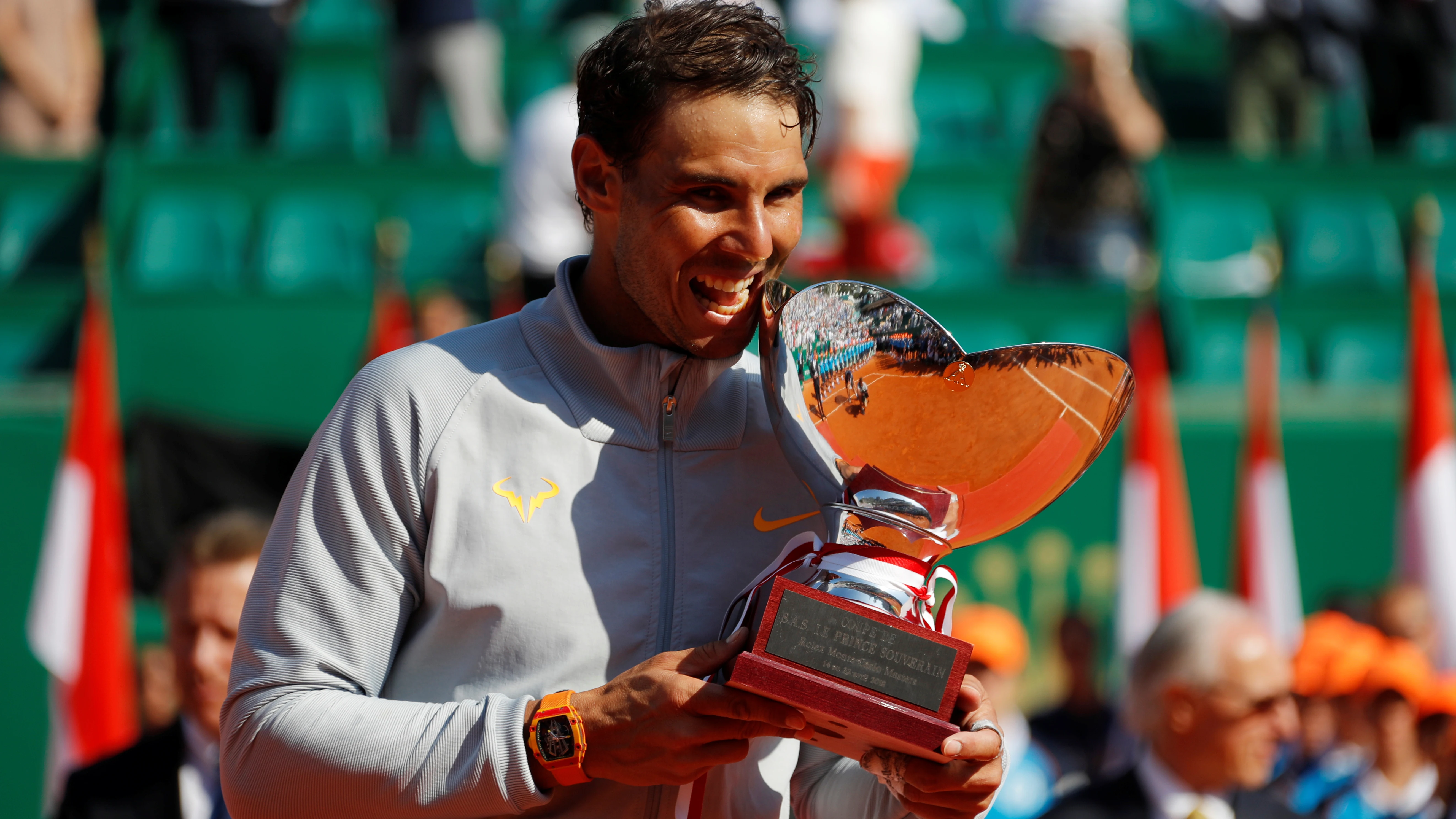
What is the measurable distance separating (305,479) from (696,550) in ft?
1.22

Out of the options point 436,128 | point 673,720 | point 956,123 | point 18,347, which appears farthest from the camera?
point 956,123

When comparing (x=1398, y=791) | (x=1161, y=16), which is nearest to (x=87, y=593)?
(x=1398, y=791)

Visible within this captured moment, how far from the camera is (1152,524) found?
15.1 feet

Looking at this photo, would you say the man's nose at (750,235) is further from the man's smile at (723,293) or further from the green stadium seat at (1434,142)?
the green stadium seat at (1434,142)

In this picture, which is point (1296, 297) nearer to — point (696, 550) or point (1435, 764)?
point (1435, 764)

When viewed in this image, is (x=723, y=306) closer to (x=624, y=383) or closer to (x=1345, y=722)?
(x=624, y=383)

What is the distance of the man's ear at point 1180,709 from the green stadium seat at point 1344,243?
3.71 metres

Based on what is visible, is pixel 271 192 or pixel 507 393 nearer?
pixel 507 393

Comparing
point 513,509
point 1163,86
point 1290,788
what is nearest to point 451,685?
point 513,509

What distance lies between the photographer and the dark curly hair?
1.32 m

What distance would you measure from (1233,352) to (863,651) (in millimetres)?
4720

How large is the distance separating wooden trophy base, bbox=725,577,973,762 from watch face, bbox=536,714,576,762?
0.14 meters

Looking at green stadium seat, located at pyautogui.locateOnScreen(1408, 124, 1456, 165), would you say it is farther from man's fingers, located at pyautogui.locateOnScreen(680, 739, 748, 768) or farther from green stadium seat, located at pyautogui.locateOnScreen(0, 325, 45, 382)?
man's fingers, located at pyautogui.locateOnScreen(680, 739, 748, 768)

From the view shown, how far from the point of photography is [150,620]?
4.65 metres
